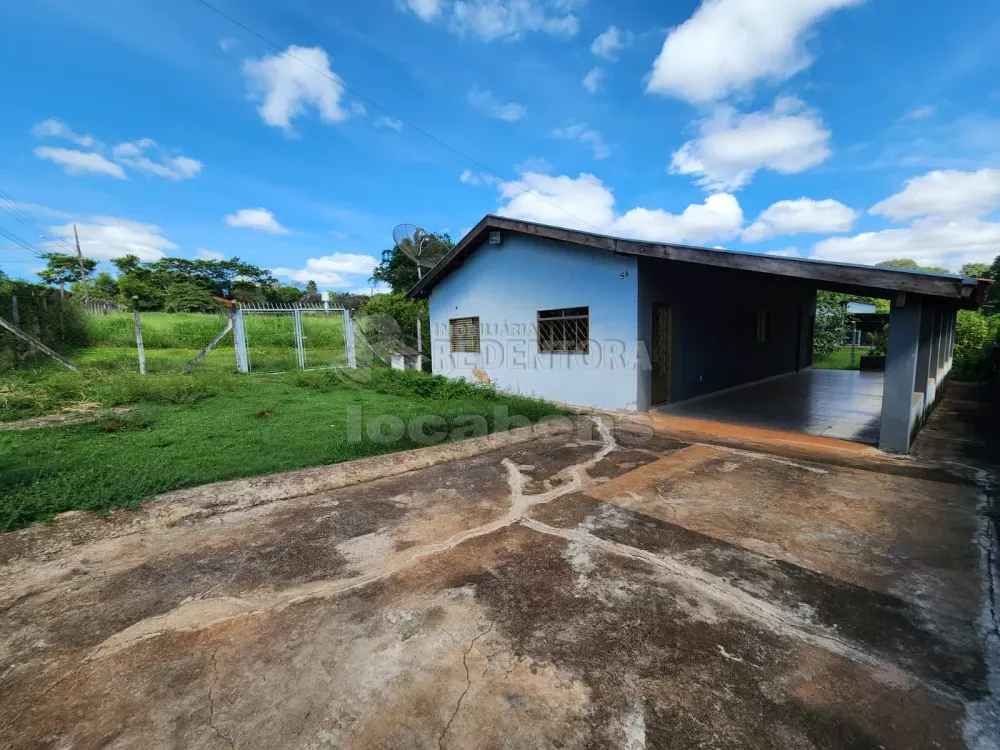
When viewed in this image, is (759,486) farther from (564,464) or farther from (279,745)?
(279,745)

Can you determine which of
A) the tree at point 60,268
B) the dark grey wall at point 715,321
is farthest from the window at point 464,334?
the tree at point 60,268

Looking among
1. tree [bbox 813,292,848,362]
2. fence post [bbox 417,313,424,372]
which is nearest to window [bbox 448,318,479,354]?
fence post [bbox 417,313,424,372]

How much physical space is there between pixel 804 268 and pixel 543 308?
15.1 feet

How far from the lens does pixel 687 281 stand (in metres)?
8.05

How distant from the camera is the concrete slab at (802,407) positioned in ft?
20.5

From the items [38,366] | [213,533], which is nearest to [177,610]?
[213,533]

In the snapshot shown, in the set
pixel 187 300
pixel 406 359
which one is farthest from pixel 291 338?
pixel 187 300

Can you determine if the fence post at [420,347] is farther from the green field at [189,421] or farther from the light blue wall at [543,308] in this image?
the green field at [189,421]

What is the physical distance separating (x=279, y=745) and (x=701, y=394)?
897cm

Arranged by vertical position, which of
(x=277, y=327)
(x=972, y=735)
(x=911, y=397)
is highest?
(x=277, y=327)

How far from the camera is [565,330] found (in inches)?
328

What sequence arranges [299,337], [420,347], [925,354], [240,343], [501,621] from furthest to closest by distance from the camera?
[420,347]
[299,337]
[240,343]
[925,354]
[501,621]

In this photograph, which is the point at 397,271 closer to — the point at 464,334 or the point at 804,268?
the point at 464,334

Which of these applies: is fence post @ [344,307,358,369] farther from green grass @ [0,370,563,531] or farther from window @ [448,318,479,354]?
window @ [448,318,479,354]
